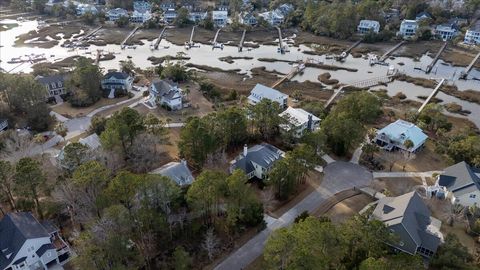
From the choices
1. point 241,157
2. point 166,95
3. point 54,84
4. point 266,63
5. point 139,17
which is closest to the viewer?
point 241,157

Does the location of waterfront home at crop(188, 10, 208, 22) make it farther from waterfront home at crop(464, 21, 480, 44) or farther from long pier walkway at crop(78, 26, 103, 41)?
waterfront home at crop(464, 21, 480, 44)

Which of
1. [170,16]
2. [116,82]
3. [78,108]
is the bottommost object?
[78,108]

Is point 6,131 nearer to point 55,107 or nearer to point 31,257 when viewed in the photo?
point 55,107

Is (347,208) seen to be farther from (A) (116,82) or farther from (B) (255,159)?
(A) (116,82)

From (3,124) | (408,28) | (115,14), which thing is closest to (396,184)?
(3,124)

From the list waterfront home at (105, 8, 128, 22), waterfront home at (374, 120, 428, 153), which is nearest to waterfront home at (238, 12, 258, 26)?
waterfront home at (105, 8, 128, 22)

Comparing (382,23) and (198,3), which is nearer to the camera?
(382,23)

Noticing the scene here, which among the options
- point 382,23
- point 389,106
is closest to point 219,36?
point 382,23
